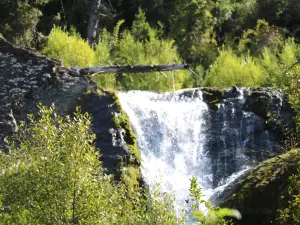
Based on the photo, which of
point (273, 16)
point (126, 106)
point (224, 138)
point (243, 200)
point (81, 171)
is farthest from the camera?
point (273, 16)

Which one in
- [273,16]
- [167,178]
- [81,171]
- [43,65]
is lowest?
[167,178]

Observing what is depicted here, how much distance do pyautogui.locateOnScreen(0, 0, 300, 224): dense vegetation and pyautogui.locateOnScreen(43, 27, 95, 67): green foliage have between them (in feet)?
0.11

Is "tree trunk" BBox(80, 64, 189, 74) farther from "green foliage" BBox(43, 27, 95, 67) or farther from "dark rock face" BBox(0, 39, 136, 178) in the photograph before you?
"green foliage" BBox(43, 27, 95, 67)

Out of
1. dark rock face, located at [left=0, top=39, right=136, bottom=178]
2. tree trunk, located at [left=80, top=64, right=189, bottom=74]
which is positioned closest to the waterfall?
tree trunk, located at [left=80, top=64, right=189, bottom=74]

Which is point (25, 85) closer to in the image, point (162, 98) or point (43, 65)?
point (43, 65)

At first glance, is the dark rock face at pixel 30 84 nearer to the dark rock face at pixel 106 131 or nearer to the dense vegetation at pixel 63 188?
the dark rock face at pixel 106 131

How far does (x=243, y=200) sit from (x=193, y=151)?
482 cm

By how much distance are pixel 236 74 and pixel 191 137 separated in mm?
6501

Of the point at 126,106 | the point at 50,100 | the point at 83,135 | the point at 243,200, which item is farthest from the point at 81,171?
the point at 126,106

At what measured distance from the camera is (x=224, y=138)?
15.2m

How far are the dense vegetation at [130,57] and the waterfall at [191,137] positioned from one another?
5.32 feet

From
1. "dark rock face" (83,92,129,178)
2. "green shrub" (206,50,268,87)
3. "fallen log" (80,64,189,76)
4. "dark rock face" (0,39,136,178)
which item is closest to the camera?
"dark rock face" (83,92,129,178)

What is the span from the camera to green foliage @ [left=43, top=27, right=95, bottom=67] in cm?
1950

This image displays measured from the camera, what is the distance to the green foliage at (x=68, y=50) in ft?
64.0
